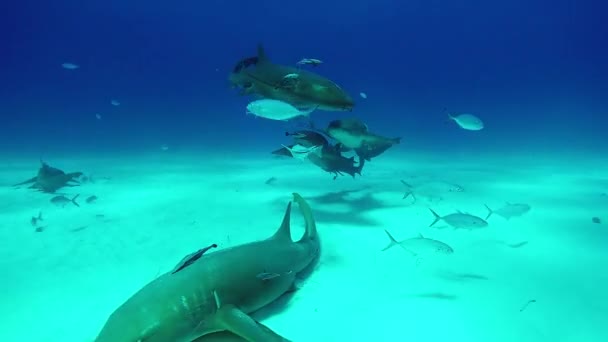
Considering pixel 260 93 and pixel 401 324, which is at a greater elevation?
pixel 260 93

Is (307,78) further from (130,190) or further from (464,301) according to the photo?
(130,190)

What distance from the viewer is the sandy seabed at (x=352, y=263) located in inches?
120

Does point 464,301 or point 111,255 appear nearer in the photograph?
point 464,301

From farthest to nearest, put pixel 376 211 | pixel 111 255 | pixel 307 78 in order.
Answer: pixel 376 211, pixel 111 255, pixel 307 78

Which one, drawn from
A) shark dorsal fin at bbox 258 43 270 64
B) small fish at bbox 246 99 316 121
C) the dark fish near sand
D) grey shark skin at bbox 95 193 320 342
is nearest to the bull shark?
small fish at bbox 246 99 316 121

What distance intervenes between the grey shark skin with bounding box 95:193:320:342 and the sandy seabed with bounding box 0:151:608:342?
0.42 metres

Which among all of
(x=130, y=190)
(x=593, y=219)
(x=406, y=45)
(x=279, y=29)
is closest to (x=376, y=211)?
(x=593, y=219)

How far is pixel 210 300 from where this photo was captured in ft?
8.44

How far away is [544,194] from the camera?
867cm

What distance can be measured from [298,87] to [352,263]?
2.45 m

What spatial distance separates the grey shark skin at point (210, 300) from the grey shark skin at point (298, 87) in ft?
4.75

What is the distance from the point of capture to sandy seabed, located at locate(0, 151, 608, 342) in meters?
3.05

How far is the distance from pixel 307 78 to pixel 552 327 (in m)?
2.99

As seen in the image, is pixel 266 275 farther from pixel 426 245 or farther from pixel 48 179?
pixel 48 179
